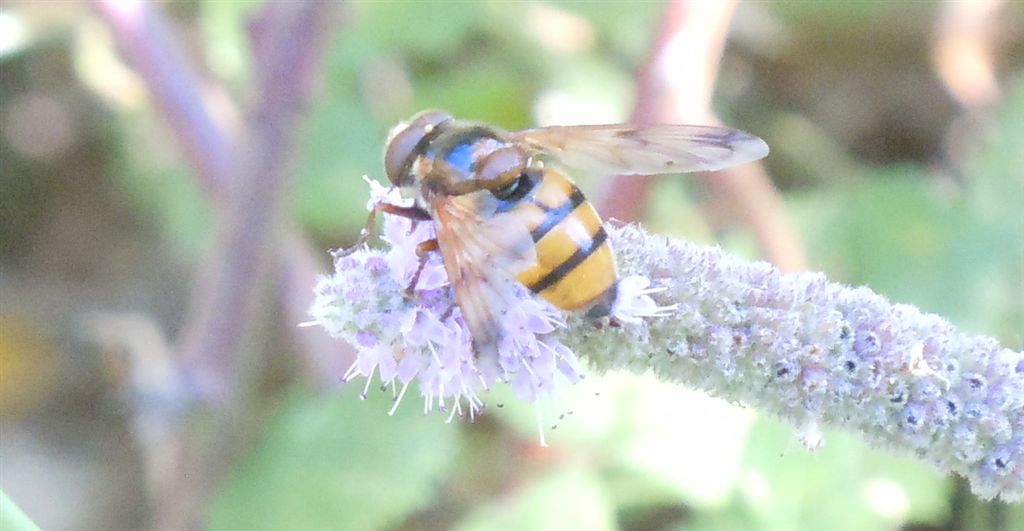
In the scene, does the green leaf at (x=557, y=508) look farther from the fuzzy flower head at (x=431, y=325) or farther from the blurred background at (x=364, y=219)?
the fuzzy flower head at (x=431, y=325)

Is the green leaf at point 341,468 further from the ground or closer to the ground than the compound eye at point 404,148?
closer to the ground

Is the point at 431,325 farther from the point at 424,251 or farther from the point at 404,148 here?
the point at 404,148

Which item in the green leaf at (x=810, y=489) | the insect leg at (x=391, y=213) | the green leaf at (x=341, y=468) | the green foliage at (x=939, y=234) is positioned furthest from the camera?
the green foliage at (x=939, y=234)

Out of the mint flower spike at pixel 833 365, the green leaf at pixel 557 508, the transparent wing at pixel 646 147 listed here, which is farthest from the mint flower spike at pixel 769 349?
the green leaf at pixel 557 508

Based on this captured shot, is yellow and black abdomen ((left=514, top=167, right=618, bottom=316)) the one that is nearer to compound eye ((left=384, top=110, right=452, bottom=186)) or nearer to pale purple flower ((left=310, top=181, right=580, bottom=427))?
pale purple flower ((left=310, top=181, right=580, bottom=427))

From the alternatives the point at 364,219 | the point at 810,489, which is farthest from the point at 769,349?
the point at 364,219

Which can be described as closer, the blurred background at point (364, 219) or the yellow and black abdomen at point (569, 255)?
the yellow and black abdomen at point (569, 255)

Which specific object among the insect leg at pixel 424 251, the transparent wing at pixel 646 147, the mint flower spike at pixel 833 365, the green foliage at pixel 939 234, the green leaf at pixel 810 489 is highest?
the green foliage at pixel 939 234
